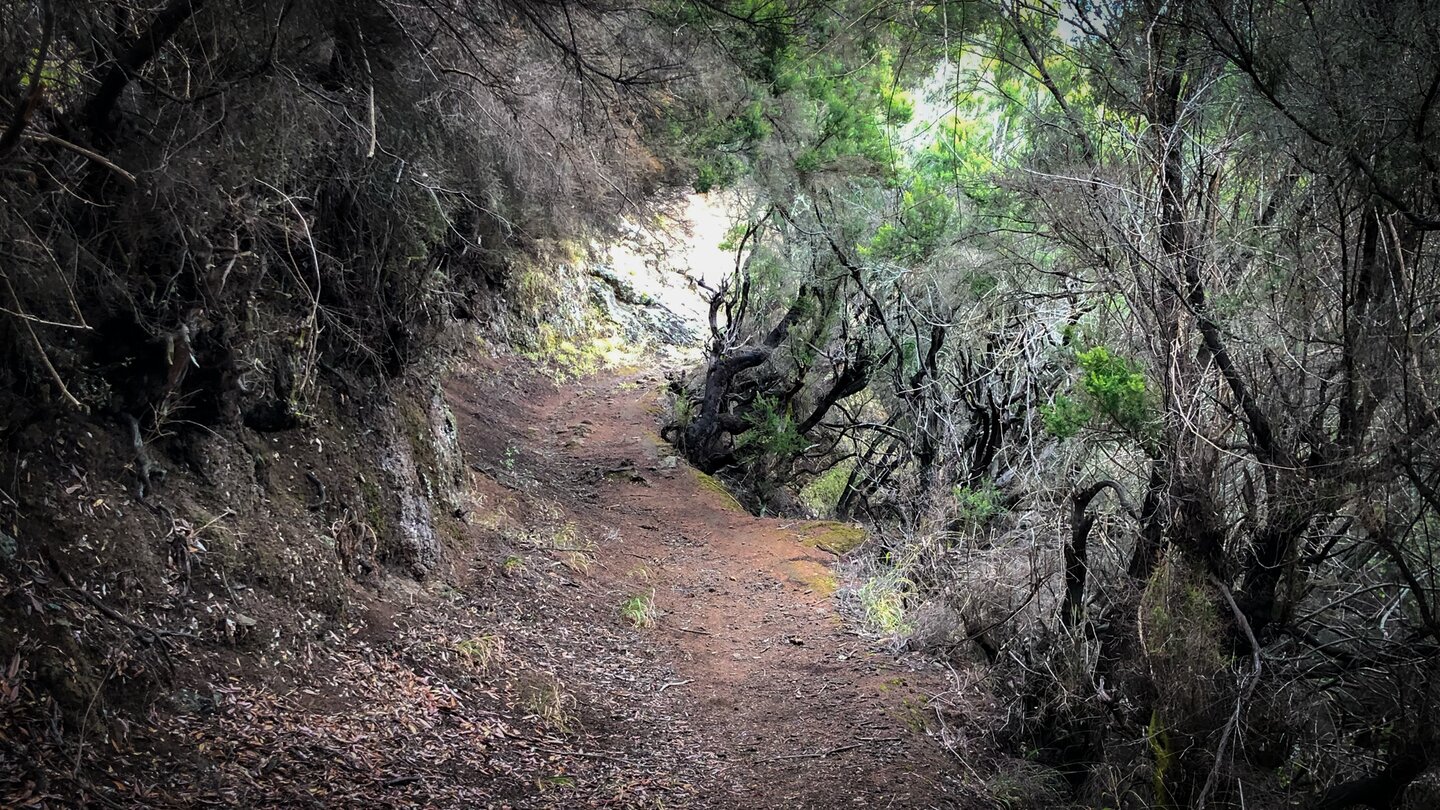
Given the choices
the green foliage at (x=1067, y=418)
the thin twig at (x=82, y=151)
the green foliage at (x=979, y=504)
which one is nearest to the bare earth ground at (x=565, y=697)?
the green foliage at (x=979, y=504)

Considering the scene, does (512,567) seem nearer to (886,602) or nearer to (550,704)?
(550,704)

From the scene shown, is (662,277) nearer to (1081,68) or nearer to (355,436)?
(355,436)

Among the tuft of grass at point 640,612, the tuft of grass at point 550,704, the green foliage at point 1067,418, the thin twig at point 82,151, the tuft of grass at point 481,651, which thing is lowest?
the tuft of grass at point 550,704

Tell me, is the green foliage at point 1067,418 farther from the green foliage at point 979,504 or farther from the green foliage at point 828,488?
the green foliage at point 828,488

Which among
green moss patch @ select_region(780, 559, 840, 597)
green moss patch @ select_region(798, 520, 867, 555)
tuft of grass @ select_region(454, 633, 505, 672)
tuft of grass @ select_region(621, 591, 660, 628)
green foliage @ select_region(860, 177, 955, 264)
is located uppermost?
green foliage @ select_region(860, 177, 955, 264)

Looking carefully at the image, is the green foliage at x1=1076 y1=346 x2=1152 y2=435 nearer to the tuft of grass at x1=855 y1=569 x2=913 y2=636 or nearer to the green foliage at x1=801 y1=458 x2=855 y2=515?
the tuft of grass at x1=855 y1=569 x2=913 y2=636

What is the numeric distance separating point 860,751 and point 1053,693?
4.21ft

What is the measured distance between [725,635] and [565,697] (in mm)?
2215

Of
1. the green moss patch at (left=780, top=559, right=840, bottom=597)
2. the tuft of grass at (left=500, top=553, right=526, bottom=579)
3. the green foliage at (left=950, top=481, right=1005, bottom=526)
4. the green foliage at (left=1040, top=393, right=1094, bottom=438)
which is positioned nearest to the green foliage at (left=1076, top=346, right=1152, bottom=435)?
the green foliage at (left=1040, top=393, right=1094, bottom=438)

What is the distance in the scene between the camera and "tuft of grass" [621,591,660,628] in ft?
25.7

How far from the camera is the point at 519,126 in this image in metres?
6.25

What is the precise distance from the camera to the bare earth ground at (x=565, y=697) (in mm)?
3980

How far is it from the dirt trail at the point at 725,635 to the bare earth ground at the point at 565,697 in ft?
0.08

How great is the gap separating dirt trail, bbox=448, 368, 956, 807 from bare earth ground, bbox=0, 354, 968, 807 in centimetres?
2
